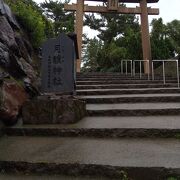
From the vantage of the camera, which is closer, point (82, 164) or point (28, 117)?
point (82, 164)

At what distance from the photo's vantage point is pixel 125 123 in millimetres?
5062

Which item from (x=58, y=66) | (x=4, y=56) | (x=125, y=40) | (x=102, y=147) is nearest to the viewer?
(x=102, y=147)

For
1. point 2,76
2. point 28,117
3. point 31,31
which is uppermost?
point 31,31

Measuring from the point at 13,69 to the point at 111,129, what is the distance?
2.43 meters

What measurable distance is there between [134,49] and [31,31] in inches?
379

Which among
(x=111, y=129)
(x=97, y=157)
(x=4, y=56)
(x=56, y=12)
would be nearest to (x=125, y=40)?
(x=56, y=12)

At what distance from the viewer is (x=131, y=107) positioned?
6102 mm

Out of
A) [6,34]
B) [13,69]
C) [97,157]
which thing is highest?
[6,34]

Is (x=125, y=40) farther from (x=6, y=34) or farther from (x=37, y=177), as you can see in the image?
(x=37, y=177)

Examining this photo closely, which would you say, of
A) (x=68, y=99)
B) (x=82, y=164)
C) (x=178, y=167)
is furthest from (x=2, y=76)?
(x=178, y=167)

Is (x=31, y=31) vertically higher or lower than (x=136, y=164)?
higher

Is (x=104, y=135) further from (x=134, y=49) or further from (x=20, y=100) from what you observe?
(x=134, y=49)

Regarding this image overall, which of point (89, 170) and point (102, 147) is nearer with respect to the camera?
point (89, 170)

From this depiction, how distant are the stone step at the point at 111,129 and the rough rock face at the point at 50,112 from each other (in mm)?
140
